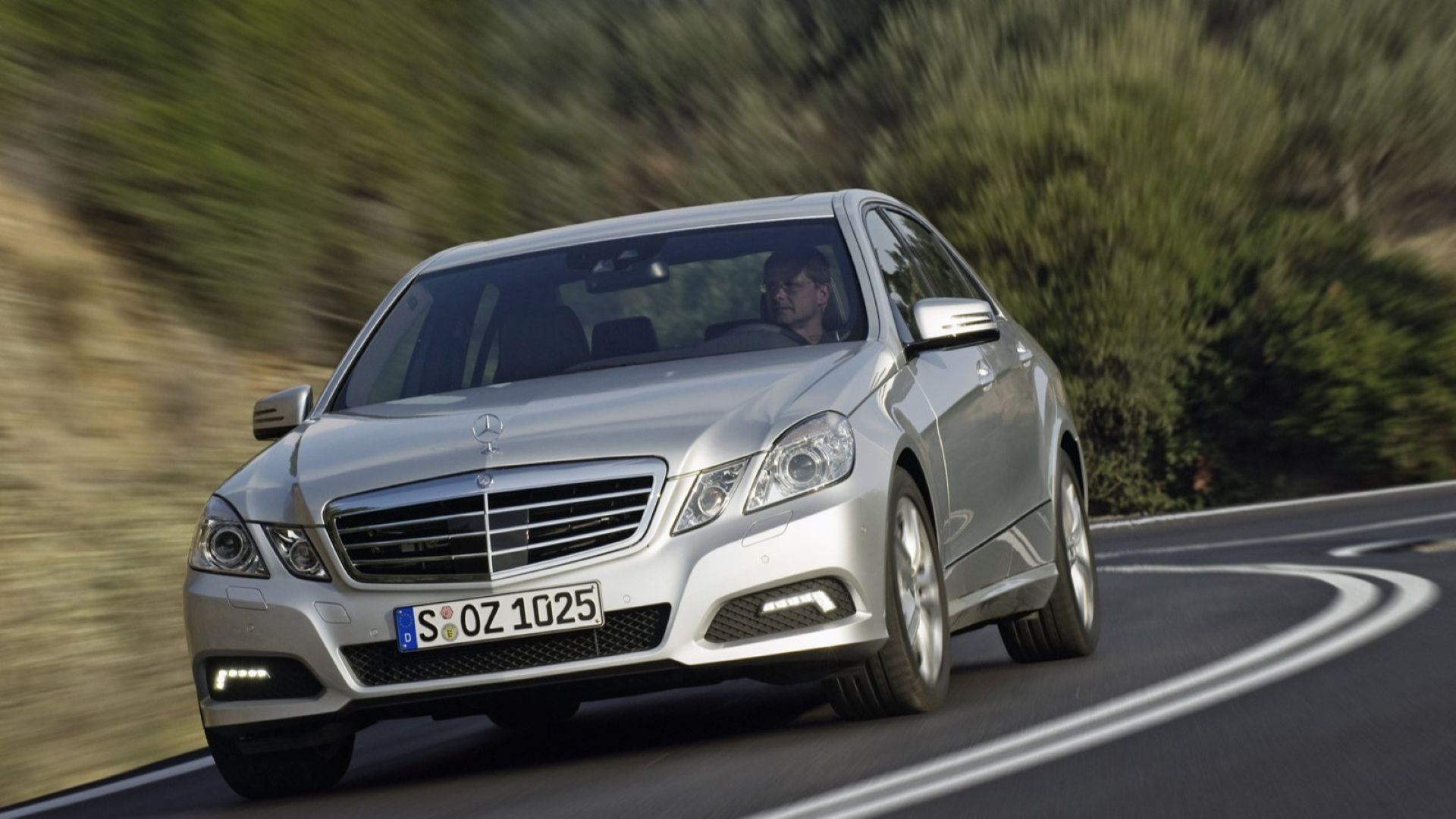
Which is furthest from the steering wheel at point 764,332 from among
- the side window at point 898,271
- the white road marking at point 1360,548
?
the white road marking at point 1360,548

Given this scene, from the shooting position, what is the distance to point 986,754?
21.9 ft

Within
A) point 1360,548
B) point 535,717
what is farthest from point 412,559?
point 1360,548

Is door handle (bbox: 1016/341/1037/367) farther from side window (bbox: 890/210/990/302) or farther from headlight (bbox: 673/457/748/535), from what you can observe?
headlight (bbox: 673/457/748/535)

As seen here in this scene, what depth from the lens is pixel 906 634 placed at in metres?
7.24

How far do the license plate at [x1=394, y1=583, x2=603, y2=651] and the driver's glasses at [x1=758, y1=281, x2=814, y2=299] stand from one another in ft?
5.64

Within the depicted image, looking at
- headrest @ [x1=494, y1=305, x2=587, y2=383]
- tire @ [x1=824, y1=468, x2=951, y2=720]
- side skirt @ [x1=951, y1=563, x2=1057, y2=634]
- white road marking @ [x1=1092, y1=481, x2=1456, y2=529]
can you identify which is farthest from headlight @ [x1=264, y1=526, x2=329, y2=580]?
white road marking @ [x1=1092, y1=481, x2=1456, y2=529]

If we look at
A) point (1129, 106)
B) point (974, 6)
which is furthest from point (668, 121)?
point (1129, 106)

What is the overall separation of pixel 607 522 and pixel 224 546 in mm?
1159

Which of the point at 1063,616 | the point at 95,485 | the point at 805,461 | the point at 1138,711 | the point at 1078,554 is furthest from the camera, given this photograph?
the point at 95,485

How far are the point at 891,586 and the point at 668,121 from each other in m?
41.2

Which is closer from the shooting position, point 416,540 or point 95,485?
point 416,540

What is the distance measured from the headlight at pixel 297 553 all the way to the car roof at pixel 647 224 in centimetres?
181

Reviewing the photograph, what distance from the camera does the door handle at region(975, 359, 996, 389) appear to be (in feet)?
28.5

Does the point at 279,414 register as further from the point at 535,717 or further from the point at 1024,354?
the point at 1024,354
